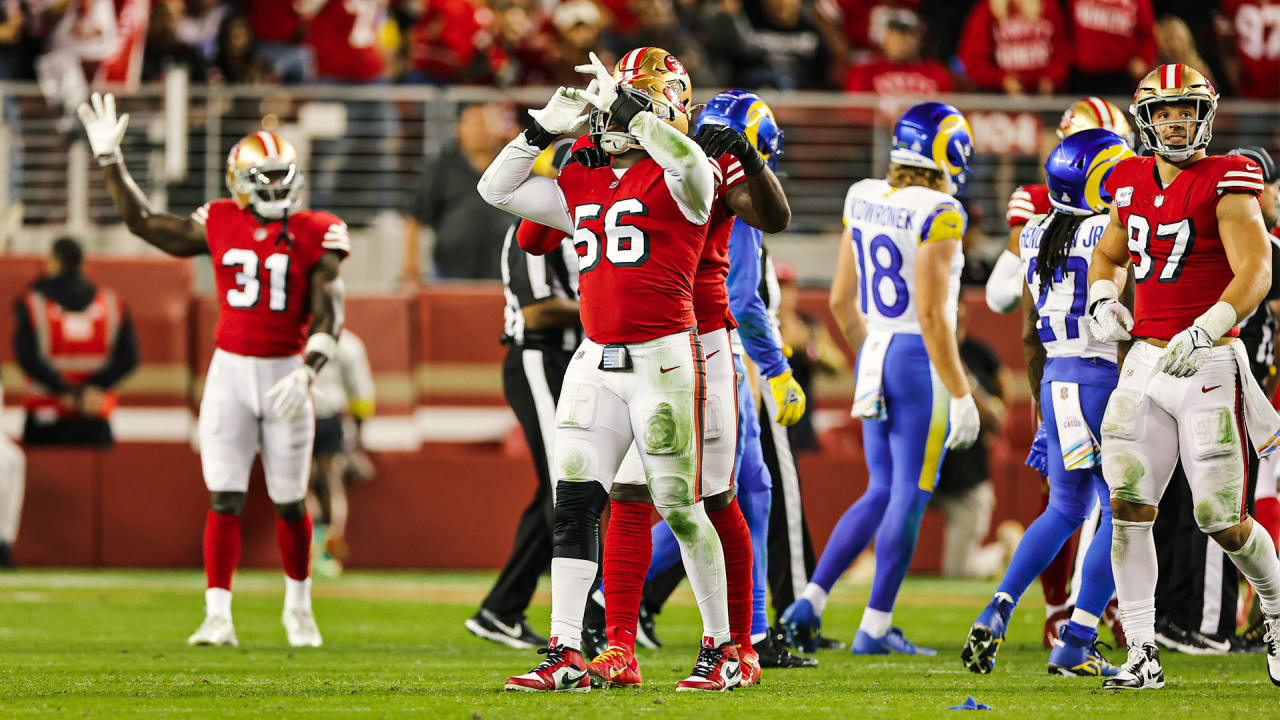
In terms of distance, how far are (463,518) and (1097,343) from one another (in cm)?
654

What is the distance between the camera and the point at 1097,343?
6609mm

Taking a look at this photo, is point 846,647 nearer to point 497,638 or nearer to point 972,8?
point 497,638

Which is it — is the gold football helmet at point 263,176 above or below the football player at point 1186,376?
above

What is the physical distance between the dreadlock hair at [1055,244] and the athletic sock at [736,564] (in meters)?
1.76

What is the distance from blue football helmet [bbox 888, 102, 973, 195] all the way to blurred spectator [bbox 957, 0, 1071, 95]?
20.7 feet

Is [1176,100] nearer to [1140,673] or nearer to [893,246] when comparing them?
[893,246]

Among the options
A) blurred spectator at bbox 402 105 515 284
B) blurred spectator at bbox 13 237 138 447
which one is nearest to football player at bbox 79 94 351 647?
blurred spectator at bbox 402 105 515 284

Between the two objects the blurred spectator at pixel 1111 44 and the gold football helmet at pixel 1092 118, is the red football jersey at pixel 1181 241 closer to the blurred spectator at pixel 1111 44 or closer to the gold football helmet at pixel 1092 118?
the gold football helmet at pixel 1092 118

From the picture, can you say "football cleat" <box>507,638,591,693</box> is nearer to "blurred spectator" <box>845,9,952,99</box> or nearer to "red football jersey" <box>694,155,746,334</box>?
"red football jersey" <box>694,155,746,334</box>

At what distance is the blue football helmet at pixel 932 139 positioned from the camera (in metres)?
7.43

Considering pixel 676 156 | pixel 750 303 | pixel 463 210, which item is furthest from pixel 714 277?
pixel 463 210

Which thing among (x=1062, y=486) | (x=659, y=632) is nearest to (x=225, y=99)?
(x=659, y=632)

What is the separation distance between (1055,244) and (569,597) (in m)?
2.50

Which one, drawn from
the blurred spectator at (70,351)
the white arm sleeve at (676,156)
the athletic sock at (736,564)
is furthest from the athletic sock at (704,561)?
the blurred spectator at (70,351)
